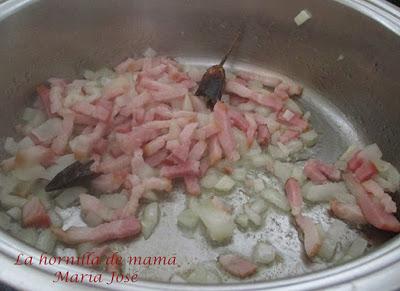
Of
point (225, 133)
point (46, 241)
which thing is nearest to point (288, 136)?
point (225, 133)

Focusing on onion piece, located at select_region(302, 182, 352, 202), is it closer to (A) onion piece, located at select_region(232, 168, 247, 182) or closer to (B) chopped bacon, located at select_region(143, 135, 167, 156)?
(A) onion piece, located at select_region(232, 168, 247, 182)

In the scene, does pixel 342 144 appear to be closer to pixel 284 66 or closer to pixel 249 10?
pixel 284 66

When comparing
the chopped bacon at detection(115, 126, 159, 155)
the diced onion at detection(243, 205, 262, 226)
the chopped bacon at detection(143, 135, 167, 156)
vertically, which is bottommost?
the diced onion at detection(243, 205, 262, 226)

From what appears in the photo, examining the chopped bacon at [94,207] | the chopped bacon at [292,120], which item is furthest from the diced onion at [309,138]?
the chopped bacon at [94,207]

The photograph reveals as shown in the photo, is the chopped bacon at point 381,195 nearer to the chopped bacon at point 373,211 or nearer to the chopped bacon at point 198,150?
the chopped bacon at point 373,211

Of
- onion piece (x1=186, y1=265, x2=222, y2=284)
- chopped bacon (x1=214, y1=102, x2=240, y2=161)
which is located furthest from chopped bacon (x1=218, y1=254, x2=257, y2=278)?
chopped bacon (x1=214, y1=102, x2=240, y2=161)

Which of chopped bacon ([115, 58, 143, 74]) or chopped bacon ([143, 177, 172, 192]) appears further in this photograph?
chopped bacon ([115, 58, 143, 74])

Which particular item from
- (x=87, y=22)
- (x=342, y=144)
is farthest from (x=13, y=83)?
(x=342, y=144)

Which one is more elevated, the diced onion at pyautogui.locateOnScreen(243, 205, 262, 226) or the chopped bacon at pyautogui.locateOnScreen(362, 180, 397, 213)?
the chopped bacon at pyautogui.locateOnScreen(362, 180, 397, 213)
